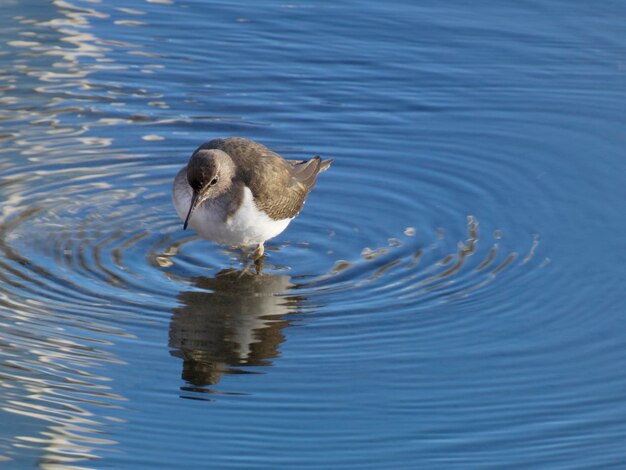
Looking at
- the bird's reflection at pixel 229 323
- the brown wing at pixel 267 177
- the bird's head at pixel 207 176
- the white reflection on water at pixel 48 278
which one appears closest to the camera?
the white reflection on water at pixel 48 278

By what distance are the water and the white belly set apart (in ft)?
1.00

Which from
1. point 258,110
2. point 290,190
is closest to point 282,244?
point 290,190

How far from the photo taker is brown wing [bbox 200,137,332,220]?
8391 millimetres

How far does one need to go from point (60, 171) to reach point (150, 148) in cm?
79

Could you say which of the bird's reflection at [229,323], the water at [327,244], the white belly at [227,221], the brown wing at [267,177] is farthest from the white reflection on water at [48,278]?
the brown wing at [267,177]

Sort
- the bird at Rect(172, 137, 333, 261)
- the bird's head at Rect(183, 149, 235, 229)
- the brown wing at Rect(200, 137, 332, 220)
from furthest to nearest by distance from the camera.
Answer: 1. the brown wing at Rect(200, 137, 332, 220)
2. the bird at Rect(172, 137, 333, 261)
3. the bird's head at Rect(183, 149, 235, 229)

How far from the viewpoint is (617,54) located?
11750 millimetres

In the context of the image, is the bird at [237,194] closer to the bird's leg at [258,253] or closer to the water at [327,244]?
the bird's leg at [258,253]

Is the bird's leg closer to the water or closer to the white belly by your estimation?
the water

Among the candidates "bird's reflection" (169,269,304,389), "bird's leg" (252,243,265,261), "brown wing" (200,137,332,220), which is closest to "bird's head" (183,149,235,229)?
"brown wing" (200,137,332,220)

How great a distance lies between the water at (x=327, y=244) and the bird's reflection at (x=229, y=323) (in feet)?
0.07

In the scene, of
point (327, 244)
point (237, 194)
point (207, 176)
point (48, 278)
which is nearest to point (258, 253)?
point (327, 244)

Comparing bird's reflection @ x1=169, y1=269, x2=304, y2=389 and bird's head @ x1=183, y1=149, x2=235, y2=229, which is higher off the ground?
bird's head @ x1=183, y1=149, x2=235, y2=229

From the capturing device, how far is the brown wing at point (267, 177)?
330 inches
